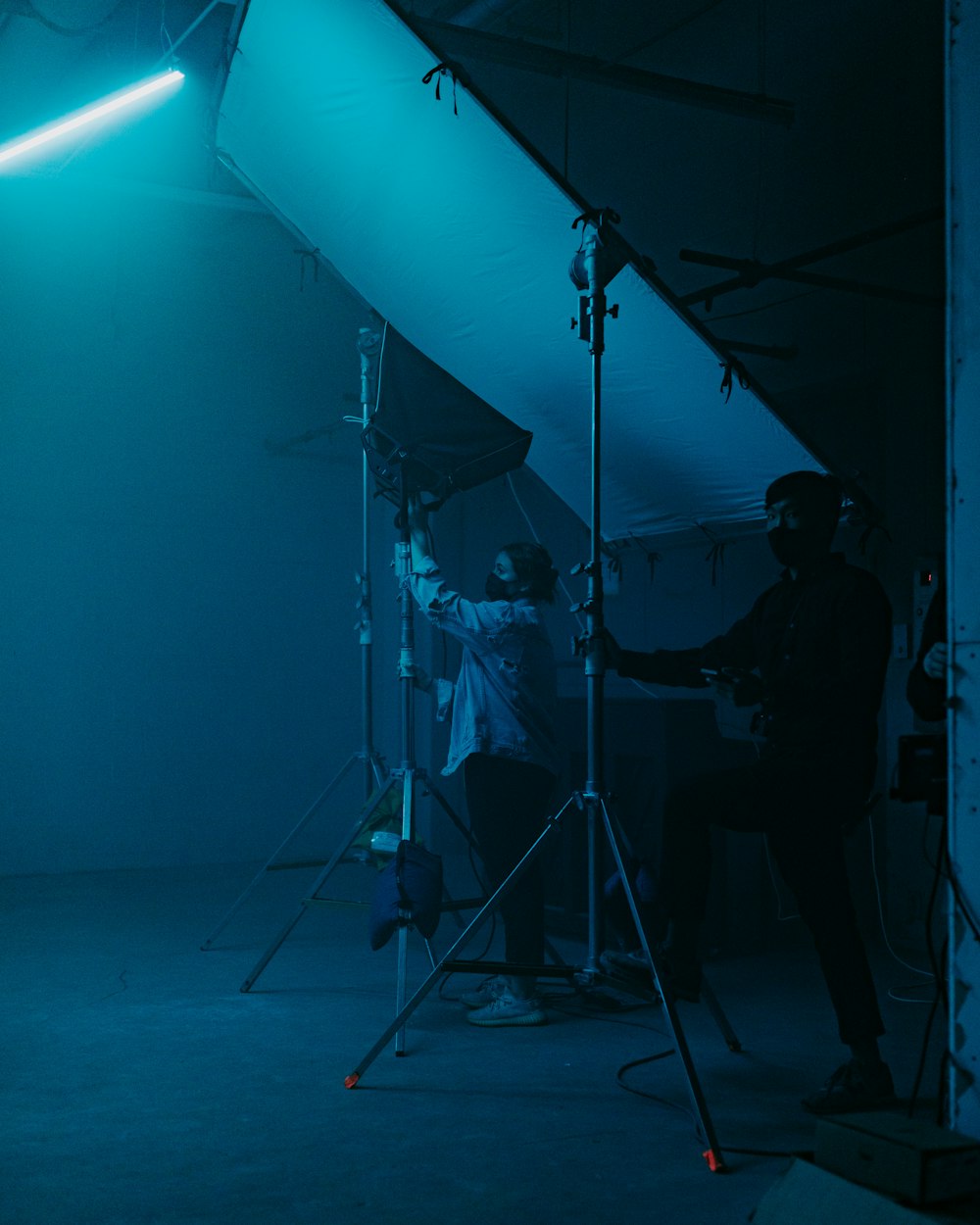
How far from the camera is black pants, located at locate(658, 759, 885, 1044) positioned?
298 cm

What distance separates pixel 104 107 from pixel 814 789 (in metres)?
3.81

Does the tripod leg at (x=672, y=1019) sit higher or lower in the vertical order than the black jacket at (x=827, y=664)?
lower

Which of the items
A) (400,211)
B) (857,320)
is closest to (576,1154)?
(400,211)

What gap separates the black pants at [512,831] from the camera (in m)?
3.83

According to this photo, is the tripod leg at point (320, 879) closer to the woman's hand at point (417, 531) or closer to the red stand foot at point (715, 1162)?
the woman's hand at point (417, 531)

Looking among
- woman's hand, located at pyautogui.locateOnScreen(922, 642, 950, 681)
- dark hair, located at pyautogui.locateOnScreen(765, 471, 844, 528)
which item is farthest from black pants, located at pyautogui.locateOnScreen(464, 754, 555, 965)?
woman's hand, located at pyautogui.locateOnScreen(922, 642, 950, 681)

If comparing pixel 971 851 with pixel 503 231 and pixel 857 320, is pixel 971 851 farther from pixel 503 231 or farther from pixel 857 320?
pixel 857 320

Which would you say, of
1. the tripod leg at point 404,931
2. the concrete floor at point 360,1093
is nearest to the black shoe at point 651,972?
the concrete floor at point 360,1093

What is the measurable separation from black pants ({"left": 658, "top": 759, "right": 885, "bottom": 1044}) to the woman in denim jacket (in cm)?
84

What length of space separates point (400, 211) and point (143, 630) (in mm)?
3957

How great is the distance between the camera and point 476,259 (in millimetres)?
3740

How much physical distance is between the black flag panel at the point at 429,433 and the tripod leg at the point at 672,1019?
142 centimetres

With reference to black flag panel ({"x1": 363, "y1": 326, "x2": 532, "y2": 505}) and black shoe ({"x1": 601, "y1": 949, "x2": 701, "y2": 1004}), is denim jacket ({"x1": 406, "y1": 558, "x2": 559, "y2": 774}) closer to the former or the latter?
black flag panel ({"x1": 363, "y1": 326, "x2": 532, "y2": 505})

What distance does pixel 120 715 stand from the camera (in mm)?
6969
